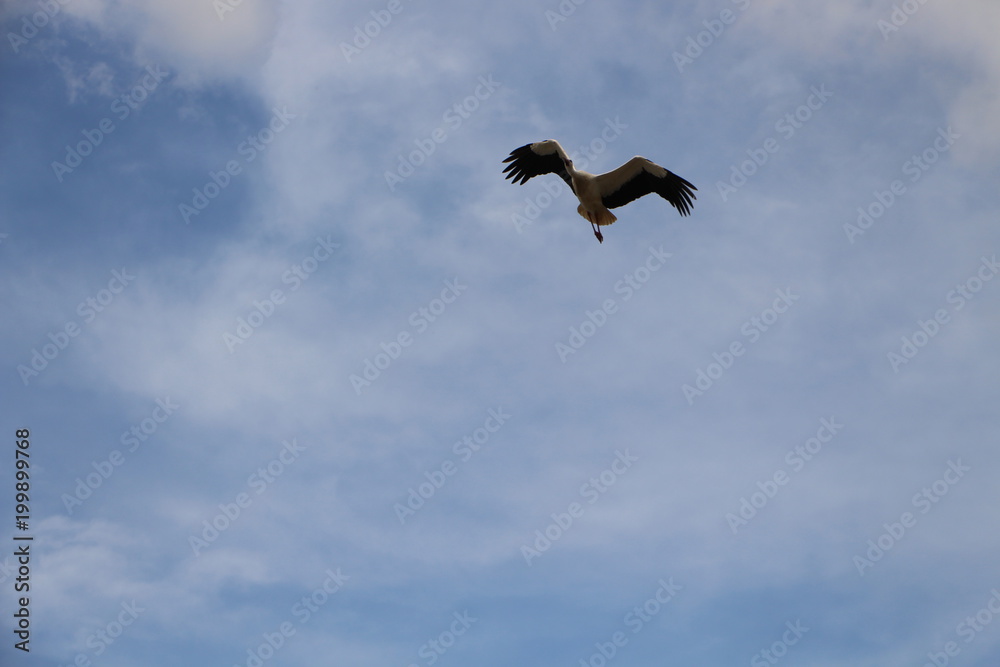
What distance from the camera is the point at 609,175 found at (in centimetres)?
1622

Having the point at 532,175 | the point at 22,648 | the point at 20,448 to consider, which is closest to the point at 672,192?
the point at 532,175

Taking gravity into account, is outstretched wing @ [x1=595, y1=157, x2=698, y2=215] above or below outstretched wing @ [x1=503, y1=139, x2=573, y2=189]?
below

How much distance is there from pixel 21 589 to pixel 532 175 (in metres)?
13.3

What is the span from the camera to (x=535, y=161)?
17156mm

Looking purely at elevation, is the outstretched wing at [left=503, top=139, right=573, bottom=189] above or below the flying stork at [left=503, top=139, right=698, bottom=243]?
above

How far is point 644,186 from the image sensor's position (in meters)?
16.8

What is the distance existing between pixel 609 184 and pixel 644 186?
0.92 meters

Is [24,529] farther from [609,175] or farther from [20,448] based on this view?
[609,175]

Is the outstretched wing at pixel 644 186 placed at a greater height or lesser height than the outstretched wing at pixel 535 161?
lesser

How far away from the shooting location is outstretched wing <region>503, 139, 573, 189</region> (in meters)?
16.9

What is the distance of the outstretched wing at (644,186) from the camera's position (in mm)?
16500

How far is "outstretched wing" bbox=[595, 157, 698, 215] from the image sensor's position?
16500 millimetres

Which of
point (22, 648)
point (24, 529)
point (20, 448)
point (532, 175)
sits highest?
point (532, 175)

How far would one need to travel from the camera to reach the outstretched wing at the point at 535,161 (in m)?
16.9
